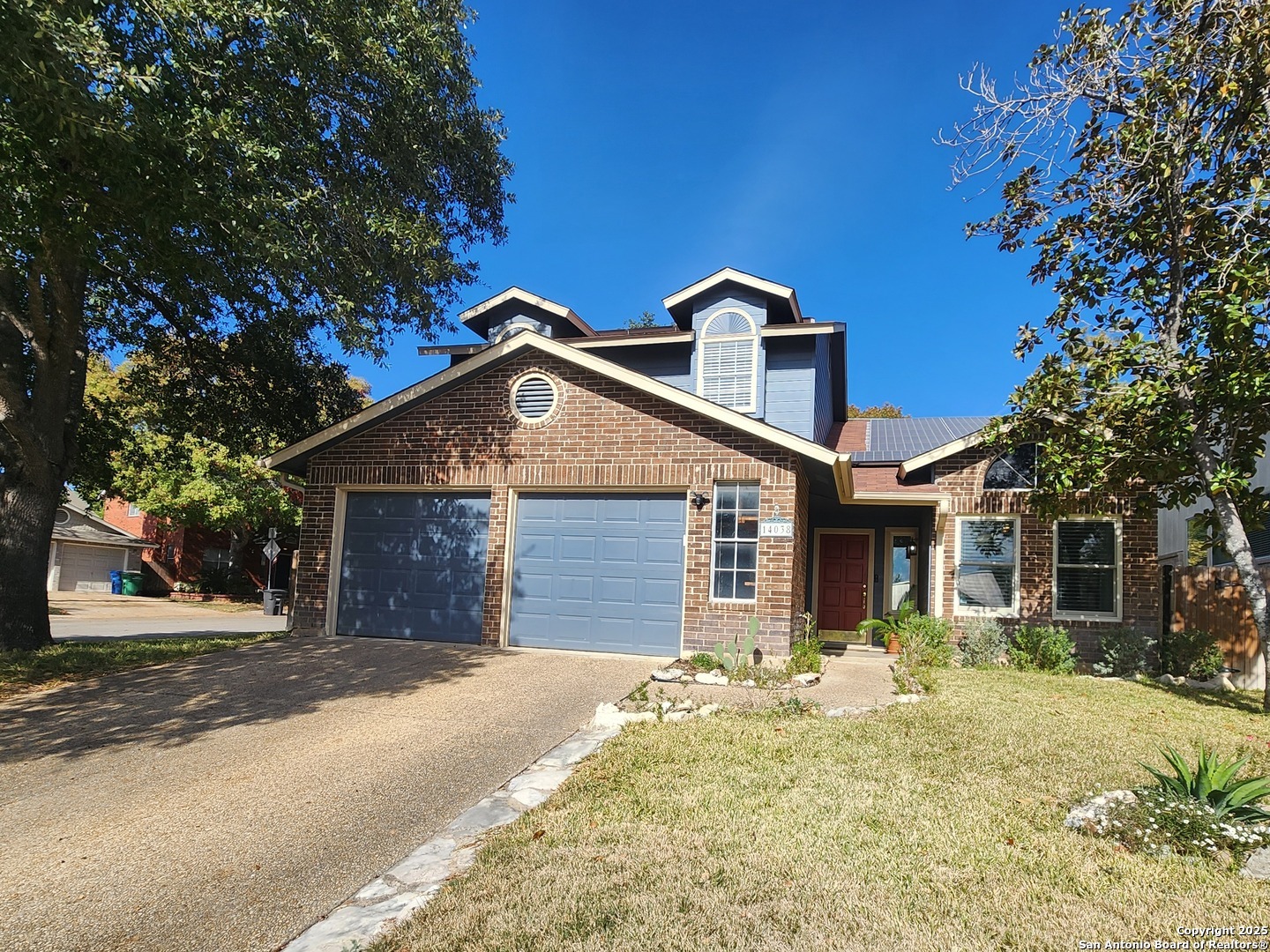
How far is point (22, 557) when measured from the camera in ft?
34.2

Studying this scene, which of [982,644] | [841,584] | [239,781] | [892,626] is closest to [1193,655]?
[982,644]

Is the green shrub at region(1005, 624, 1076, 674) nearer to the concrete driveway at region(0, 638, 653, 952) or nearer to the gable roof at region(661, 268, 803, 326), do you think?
A: the concrete driveway at region(0, 638, 653, 952)

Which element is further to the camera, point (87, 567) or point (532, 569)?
point (87, 567)

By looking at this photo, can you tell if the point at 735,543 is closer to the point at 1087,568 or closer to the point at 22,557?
the point at 1087,568

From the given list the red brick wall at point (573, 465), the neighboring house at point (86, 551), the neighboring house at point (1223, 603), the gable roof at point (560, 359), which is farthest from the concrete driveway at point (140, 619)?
the neighboring house at point (1223, 603)

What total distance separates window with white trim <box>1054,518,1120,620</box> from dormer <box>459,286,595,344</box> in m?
10.4

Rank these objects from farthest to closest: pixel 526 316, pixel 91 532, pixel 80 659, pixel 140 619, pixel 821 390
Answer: pixel 91 532 → pixel 140 619 → pixel 526 316 → pixel 821 390 → pixel 80 659

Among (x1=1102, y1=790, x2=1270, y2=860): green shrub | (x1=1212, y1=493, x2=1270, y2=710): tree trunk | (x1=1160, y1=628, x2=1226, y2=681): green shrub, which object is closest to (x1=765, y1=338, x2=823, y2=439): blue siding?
(x1=1160, y1=628, x2=1226, y2=681): green shrub

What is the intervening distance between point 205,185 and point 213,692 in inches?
215

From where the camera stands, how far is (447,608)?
11750 millimetres

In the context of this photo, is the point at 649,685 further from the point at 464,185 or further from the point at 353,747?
the point at 464,185

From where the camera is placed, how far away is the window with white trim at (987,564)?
12.9 m

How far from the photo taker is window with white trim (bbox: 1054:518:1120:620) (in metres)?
12.4

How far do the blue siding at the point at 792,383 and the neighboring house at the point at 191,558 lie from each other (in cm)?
2533
